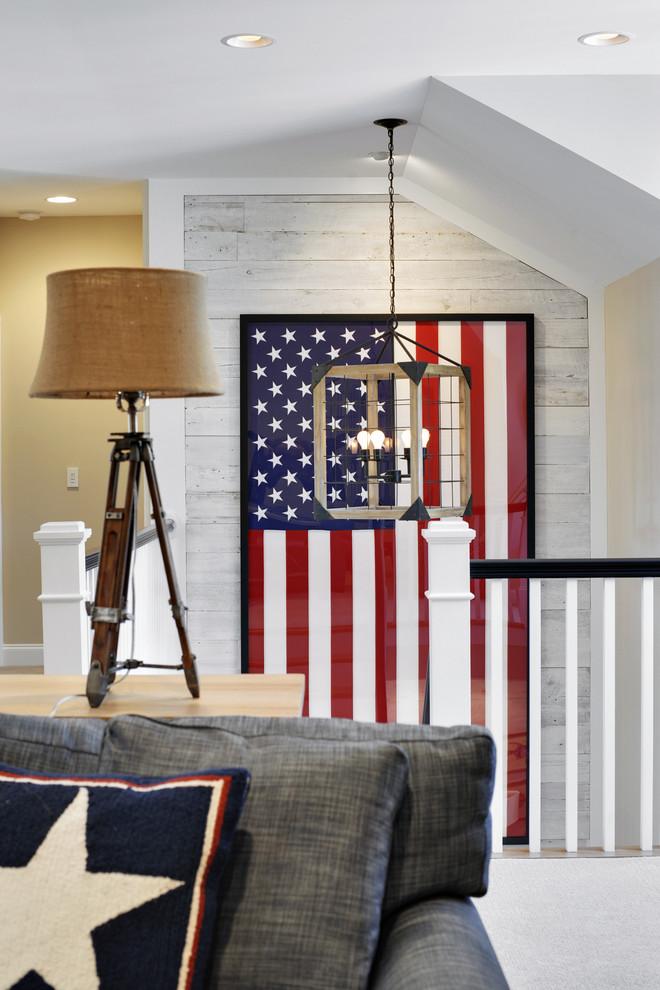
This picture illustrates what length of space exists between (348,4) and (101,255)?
11.8ft

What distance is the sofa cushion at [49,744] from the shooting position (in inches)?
63.0

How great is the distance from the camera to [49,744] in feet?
5.31

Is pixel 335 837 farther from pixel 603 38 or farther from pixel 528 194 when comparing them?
pixel 528 194

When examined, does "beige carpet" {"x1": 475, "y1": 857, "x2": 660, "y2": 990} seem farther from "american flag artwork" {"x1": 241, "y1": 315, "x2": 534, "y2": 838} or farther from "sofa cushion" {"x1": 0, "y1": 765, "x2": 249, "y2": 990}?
"american flag artwork" {"x1": 241, "y1": 315, "x2": 534, "y2": 838}

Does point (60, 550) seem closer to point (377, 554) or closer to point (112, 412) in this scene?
point (377, 554)

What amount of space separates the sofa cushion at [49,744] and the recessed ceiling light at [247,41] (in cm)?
254

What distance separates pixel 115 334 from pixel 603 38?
2318 mm

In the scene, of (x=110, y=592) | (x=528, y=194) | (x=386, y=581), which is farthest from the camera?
(x=386, y=581)

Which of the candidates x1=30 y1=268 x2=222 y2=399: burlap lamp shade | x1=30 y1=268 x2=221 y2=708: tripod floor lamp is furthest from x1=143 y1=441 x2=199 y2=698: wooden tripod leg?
x1=30 y1=268 x2=222 y2=399: burlap lamp shade

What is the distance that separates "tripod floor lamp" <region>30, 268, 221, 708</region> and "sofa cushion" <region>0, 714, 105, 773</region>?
49 centimetres

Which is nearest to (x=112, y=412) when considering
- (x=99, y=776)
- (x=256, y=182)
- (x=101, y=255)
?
(x=101, y=255)

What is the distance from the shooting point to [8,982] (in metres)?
1.33

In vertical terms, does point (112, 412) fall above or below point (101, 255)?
below

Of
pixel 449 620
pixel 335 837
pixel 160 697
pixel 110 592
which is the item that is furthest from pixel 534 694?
pixel 335 837
